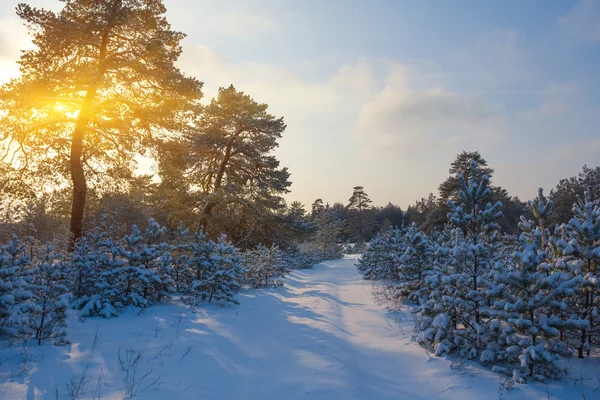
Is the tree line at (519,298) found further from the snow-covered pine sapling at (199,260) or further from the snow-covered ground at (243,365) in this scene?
the snow-covered pine sapling at (199,260)

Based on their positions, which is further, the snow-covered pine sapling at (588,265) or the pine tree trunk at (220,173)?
the pine tree trunk at (220,173)

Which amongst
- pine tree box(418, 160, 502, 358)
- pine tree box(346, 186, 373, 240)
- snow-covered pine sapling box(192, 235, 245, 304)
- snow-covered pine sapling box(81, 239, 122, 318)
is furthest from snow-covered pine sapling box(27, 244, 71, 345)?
pine tree box(346, 186, 373, 240)

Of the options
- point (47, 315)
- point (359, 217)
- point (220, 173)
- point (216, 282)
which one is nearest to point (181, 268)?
point (216, 282)

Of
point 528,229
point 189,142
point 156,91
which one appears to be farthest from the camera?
point 189,142

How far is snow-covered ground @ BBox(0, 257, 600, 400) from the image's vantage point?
4.33 metres

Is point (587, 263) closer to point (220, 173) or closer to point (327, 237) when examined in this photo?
point (220, 173)

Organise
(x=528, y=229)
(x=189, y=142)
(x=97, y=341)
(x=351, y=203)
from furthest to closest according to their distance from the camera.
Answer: (x=351, y=203) < (x=189, y=142) < (x=528, y=229) < (x=97, y=341)

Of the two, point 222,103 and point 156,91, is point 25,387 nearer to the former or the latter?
point 156,91

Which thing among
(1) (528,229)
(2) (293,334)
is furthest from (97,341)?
(1) (528,229)

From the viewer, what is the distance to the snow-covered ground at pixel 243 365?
4.33 metres

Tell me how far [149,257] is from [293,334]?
394 cm

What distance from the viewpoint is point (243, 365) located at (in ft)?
17.8

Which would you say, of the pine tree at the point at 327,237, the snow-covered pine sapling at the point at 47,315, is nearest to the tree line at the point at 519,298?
the snow-covered pine sapling at the point at 47,315

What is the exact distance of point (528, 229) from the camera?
26.5 feet
